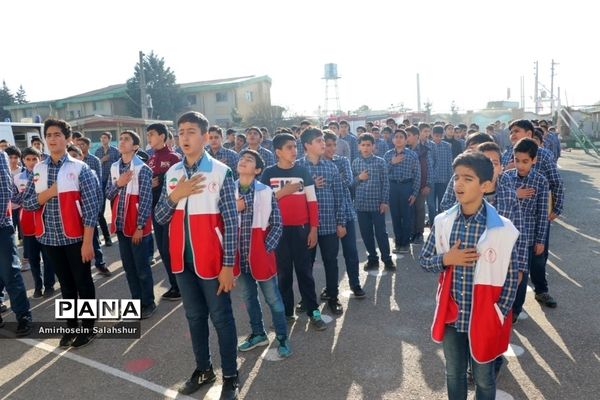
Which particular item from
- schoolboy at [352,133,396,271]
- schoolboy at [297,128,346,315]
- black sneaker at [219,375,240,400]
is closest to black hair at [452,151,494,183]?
black sneaker at [219,375,240,400]

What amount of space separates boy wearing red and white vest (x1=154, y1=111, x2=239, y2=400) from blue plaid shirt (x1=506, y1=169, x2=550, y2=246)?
8.99 feet

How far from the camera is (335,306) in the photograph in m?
4.73

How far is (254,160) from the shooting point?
3805mm

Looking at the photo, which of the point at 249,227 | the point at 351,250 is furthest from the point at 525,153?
the point at 249,227

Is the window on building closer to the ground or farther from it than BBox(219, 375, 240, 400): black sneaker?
farther from it

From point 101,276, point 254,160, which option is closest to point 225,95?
point 101,276

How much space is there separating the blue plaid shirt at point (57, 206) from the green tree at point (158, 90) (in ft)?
121

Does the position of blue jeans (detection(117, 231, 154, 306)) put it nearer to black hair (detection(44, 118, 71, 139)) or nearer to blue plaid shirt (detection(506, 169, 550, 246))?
black hair (detection(44, 118, 71, 139))

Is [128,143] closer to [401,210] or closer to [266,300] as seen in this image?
[266,300]

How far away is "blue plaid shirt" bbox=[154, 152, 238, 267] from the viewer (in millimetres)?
3043

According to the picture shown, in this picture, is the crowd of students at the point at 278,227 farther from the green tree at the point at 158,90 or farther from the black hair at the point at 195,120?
the green tree at the point at 158,90

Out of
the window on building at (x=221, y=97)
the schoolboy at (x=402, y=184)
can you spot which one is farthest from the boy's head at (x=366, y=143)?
the window on building at (x=221, y=97)

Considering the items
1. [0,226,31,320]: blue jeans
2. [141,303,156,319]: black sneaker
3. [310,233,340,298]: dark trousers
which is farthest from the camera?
[141,303,156,319]: black sneaker

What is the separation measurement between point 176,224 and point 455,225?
5.98 feet
